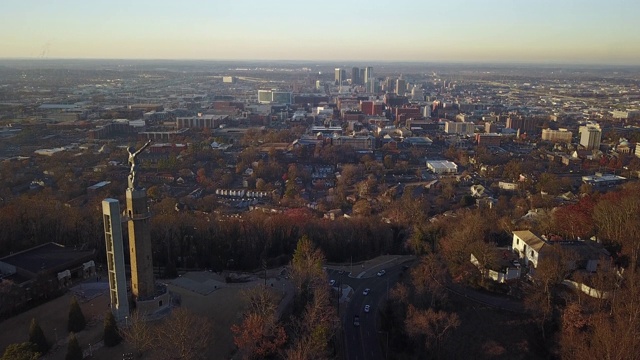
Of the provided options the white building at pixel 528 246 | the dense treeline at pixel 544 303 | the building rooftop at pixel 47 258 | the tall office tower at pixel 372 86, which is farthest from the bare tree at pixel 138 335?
the tall office tower at pixel 372 86

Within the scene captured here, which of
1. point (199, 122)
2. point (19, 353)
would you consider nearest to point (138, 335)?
point (19, 353)

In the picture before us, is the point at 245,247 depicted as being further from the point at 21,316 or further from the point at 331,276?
the point at 21,316

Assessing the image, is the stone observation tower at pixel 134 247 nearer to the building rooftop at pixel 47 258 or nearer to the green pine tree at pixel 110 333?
the green pine tree at pixel 110 333

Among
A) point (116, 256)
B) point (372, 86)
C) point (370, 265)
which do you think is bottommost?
point (370, 265)

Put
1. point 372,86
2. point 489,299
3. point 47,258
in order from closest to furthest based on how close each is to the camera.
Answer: point 489,299 < point 47,258 < point 372,86

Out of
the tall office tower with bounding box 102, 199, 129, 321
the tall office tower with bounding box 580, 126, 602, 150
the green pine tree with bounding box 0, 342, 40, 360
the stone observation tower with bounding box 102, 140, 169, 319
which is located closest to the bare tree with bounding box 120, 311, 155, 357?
the tall office tower with bounding box 102, 199, 129, 321

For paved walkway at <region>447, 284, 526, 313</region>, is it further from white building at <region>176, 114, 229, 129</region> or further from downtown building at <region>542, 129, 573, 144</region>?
white building at <region>176, 114, 229, 129</region>

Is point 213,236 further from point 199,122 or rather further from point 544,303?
point 199,122
